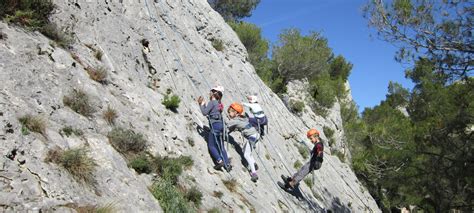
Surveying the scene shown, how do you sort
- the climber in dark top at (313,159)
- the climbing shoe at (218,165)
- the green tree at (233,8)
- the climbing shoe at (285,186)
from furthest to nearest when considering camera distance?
the green tree at (233,8)
the climbing shoe at (285,186)
the climber in dark top at (313,159)
the climbing shoe at (218,165)

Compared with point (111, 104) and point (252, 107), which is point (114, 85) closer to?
point (111, 104)

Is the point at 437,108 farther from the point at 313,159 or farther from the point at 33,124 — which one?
the point at 33,124

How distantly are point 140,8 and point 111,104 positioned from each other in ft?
16.5

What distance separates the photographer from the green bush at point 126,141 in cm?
631

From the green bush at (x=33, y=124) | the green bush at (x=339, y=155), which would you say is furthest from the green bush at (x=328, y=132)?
the green bush at (x=33, y=124)

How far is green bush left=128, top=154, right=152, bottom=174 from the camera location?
243 inches

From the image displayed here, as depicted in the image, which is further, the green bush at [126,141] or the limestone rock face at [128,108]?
the green bush at [126,141]

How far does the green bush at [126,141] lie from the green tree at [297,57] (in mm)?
17686

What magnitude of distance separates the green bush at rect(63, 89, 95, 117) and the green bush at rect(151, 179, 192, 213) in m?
1.64

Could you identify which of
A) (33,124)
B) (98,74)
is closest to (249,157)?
(98,74)

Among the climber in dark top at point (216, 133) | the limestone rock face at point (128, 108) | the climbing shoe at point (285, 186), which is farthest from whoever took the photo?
the climbing shoe at point (285, 186)

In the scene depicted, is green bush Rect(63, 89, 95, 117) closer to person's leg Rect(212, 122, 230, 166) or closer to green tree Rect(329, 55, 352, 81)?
person's leg Rect(212, 122, 230, 166)

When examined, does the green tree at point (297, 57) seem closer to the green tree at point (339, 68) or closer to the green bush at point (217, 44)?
the green bush at point (217, 44)

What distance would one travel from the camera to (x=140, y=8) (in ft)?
37.2
